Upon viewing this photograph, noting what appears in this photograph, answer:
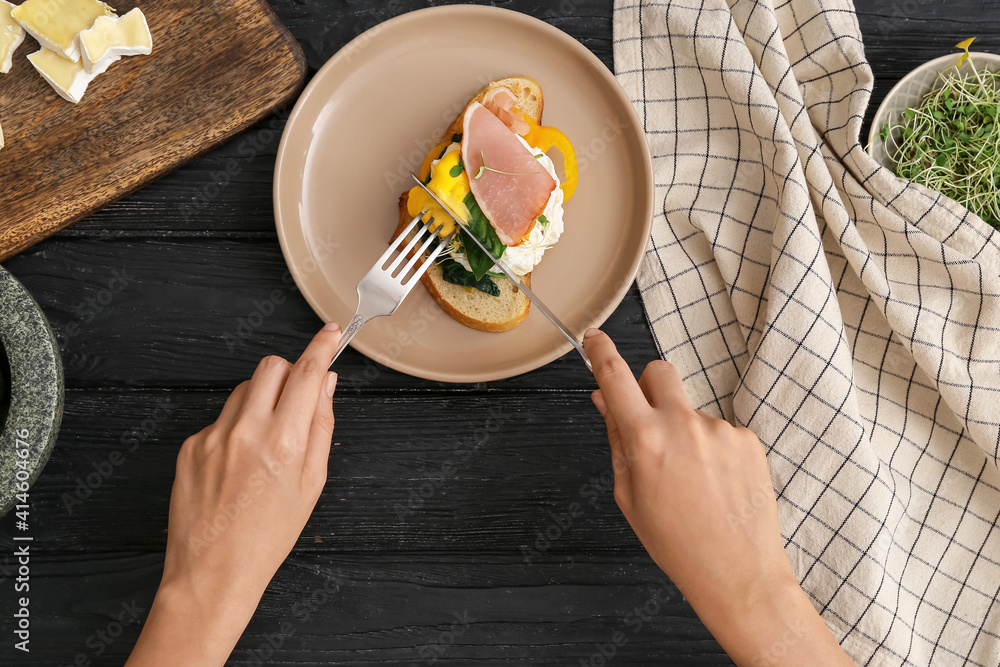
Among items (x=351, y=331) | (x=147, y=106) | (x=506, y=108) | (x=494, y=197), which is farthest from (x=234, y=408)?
(x=506, y=108)

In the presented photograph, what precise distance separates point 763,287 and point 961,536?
3.33 ft

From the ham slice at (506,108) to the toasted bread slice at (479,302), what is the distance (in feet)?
1.23

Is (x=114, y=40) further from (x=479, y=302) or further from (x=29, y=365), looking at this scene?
(x=479, y=302)

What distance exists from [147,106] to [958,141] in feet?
8.50

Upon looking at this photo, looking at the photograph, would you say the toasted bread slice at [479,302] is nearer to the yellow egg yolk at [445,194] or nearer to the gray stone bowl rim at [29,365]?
the yellow egg yolk at [445,194]

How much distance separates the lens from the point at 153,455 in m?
2.04

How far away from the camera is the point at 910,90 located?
2.02m

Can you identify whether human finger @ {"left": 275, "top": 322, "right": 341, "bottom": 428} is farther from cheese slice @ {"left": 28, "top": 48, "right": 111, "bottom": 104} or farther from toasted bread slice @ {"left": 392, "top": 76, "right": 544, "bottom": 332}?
cheese slice @ {"left": 28, "top": 48, "right": 111, "bottom": 104}

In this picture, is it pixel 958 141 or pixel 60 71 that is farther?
pixel 958 141

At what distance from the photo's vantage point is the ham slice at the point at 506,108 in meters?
1.86

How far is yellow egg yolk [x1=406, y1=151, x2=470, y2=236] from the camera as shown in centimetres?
178

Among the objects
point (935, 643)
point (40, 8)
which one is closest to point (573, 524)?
point (935, 643)

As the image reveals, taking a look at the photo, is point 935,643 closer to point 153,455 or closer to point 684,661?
point 684,661

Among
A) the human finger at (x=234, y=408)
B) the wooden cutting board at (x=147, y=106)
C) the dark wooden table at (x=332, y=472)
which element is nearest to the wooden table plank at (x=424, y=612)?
the dark wooden table at (x=332, y=472)
